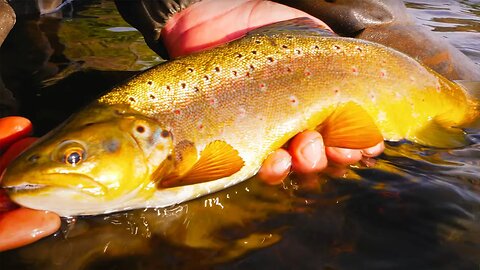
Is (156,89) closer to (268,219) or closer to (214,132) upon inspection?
(214,132)

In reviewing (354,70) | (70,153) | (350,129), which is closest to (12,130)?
(70,153)

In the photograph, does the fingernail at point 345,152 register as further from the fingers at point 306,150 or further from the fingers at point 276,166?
the fingers at point 276,166

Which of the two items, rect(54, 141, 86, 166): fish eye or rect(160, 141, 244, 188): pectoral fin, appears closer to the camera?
rect(54, 141, 86, 166): fish eye

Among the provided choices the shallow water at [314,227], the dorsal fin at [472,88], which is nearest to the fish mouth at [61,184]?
the shallow water at [314,227]

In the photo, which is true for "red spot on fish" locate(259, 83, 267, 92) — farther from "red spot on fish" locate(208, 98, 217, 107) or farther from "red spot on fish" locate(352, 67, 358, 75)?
"red spot on fish" locate(352, 67, 358, 75)

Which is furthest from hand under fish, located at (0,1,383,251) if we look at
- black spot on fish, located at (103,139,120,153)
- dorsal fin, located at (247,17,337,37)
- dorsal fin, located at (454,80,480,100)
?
dorsal fin, located at (454,80,480,100)

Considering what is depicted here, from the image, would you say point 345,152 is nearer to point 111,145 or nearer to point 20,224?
point 111,145
